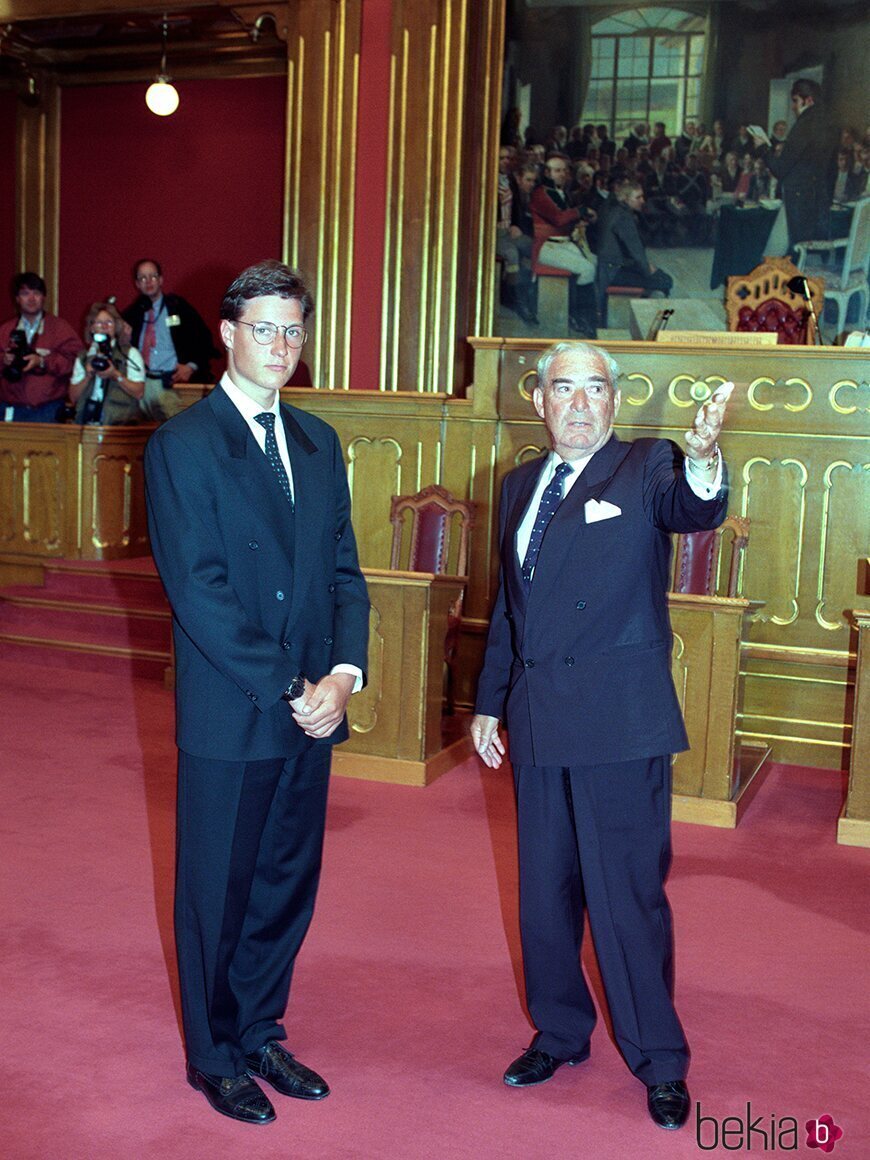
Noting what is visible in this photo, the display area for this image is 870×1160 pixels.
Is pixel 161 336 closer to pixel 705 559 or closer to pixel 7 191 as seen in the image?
pixel 7 191

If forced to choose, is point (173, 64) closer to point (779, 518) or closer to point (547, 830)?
point (779, 518)

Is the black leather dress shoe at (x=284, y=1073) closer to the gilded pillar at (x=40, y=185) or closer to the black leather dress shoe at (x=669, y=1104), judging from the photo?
the black leather dress shoe at (x=669, y=1104)

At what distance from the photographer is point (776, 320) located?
7.78 metres

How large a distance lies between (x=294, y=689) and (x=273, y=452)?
46 centimetres

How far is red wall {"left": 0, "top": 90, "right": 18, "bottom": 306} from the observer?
11.0 metres

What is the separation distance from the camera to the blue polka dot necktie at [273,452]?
7.95 ft

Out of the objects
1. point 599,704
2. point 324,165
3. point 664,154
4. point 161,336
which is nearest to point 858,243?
point 664,154

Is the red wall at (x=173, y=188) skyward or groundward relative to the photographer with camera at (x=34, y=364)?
skyward

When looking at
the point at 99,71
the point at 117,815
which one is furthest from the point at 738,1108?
the point at 99,71

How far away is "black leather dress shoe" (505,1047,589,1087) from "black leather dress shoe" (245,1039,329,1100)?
1.27 feet

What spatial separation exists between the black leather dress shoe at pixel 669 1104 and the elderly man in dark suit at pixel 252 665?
2.20 feet

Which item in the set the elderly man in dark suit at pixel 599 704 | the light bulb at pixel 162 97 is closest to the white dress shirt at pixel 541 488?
the elderly man in dark suit at pixel 599 704

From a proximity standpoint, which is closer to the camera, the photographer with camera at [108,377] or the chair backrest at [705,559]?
the chair backrest at [705,559]

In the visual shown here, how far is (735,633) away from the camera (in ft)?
15.3
